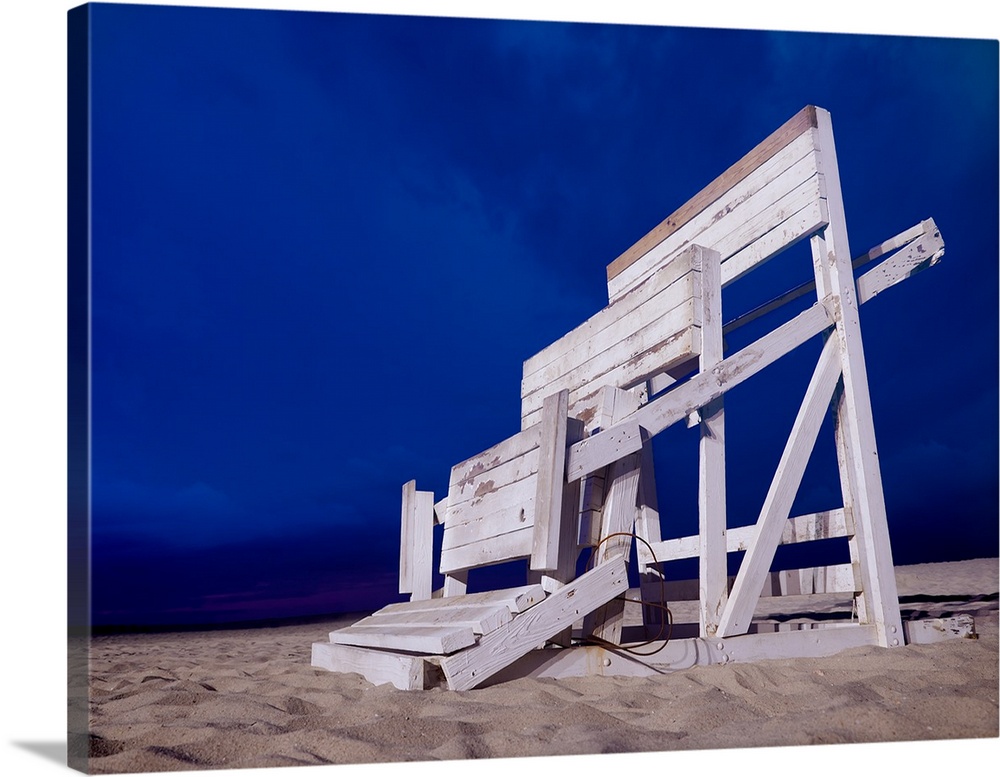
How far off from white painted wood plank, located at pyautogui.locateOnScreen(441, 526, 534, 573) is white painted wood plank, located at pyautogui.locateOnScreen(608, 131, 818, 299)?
6.06 feet

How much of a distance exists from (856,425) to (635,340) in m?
1.06

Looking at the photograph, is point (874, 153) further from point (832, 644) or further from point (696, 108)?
point (832, 644)

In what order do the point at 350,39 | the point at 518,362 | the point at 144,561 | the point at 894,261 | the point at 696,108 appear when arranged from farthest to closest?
the point at 518,362
the point at 350,39
the point at 144,561
the point at 696,108
the point at 894,261

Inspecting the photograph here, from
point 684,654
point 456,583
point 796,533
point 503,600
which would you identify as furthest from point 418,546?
point 796,533

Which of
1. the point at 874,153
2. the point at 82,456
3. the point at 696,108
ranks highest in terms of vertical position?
the point at 696,108

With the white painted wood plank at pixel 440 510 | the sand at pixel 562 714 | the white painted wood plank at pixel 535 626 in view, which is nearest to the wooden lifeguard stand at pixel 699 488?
the white painted wood plank at pixel 535 626

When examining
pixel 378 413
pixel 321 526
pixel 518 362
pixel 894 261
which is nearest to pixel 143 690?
pixel 894 261

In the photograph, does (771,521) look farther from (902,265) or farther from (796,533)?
(902,265)

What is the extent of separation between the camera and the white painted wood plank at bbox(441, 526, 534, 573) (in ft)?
13.4

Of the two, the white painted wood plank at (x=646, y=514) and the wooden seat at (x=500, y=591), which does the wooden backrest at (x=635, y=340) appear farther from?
the wooden seat at (x=500, y=591)

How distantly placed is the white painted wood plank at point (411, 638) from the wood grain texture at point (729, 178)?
8.38 ft

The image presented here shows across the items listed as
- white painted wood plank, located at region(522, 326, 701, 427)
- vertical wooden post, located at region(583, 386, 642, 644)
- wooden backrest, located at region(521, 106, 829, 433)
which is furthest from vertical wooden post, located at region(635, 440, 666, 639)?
vertical wooden post, located at region(583, 386, 642, 644)

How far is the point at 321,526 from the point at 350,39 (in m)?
6.14

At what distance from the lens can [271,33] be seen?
1144cm
